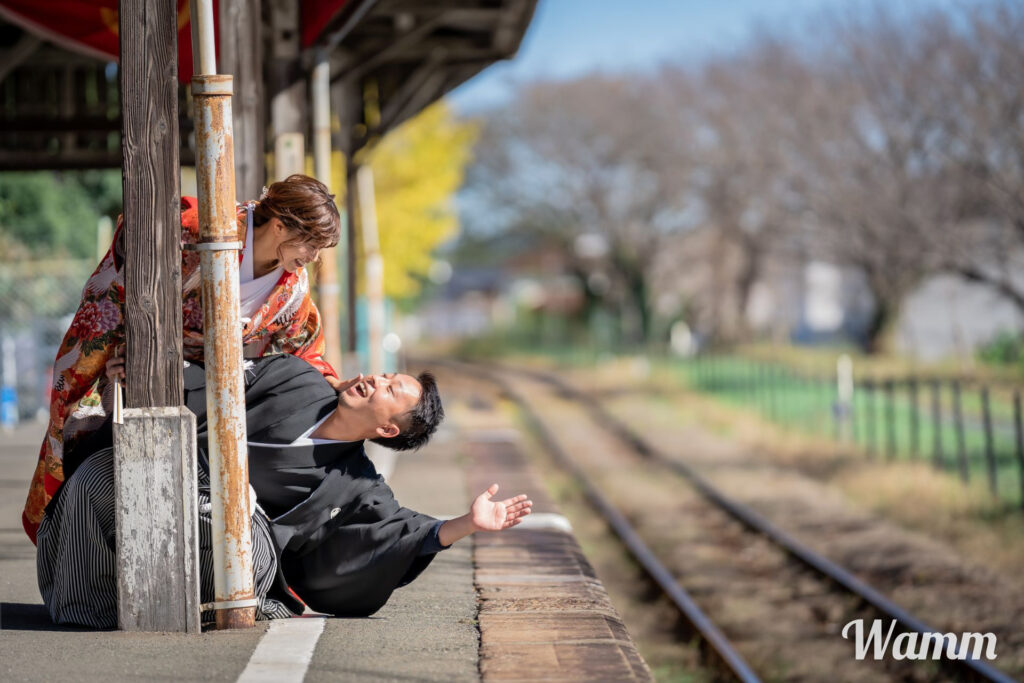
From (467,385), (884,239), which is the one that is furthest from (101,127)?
(467,385)

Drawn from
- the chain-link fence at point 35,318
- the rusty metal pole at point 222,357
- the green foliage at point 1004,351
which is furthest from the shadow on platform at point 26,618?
the green foliage at point 1004,351

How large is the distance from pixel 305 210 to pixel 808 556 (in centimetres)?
648

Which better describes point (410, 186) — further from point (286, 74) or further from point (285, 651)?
point (285, 651)

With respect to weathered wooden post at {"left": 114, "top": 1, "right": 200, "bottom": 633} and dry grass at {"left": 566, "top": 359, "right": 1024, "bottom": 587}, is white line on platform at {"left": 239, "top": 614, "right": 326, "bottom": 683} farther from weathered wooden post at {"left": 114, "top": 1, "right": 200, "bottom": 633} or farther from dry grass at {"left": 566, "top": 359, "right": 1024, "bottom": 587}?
dry grass at {"left": 566, "top": 359, "right": 1024, "bottom": 587}

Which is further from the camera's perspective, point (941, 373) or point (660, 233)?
point (660, 233)

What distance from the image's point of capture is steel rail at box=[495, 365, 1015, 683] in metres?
6.25

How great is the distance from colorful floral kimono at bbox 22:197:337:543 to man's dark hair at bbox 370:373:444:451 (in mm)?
545

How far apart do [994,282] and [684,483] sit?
615 centimetres

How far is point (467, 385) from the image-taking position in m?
30.3

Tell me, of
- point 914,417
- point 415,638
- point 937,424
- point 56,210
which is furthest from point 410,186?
point 415,638

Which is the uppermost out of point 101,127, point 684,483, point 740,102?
point 740,102

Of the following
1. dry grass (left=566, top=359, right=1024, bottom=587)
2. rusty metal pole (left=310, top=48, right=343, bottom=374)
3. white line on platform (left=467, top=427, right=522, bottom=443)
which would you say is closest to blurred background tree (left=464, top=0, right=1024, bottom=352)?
dry grass (left=566, top=359, right=1024, bottom=587)

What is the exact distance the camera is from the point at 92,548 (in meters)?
4.31

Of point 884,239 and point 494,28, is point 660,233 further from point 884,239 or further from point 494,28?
point 494,28
